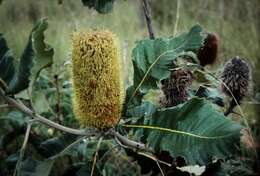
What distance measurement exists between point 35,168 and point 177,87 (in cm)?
54

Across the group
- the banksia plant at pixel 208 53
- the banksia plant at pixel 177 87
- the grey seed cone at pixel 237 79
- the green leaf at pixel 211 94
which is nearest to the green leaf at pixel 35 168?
the banksia plant at pixel 177 87

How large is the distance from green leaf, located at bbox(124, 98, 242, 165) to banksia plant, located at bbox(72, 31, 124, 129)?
10cm

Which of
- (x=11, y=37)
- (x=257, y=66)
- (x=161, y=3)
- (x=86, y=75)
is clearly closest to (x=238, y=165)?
(x=86, y=75)

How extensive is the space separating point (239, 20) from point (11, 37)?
284 centimetres

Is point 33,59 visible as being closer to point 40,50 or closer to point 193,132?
point 40,50

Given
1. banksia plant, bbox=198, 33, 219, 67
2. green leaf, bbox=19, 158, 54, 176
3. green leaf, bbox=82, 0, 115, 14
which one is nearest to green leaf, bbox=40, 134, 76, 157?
green leaf, bbox=19, 158, 54, 176

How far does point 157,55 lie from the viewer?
1663 mm

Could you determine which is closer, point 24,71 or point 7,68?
point 24,71

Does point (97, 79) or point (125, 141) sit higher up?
point (97, 79)

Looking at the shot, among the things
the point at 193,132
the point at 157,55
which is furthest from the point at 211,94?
the point at 193,132

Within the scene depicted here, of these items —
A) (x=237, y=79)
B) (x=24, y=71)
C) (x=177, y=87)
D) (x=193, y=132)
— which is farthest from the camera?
(x=237, y=79)

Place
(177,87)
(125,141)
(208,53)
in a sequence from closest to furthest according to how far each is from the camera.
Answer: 1. (125,141)
2. (177,87)
3. (208,53)

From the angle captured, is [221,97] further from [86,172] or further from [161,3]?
[161,3]

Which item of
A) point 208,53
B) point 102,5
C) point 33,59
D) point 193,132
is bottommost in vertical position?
point 193,132
